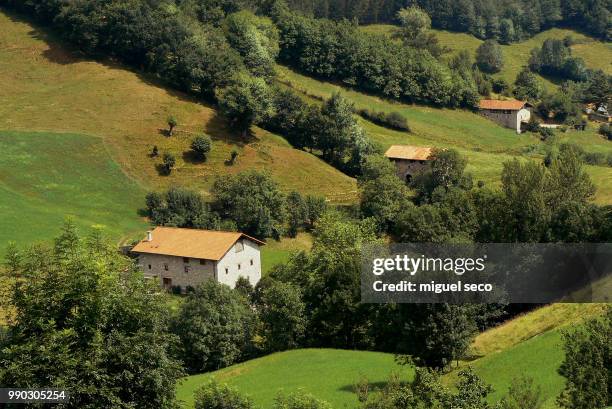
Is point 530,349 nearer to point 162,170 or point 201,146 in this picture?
point 162,170

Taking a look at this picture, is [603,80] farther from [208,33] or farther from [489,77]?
[208,33]

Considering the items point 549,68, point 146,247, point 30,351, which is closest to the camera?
point 30,351

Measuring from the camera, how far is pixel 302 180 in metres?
103

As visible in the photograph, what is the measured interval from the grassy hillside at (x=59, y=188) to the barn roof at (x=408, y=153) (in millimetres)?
36593

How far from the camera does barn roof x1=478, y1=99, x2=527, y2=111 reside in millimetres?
151375

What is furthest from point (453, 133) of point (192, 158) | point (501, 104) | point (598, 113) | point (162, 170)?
point (162, 170)

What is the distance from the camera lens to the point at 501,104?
153m

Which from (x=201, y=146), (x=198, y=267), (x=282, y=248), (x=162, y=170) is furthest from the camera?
(x=201, y=146)

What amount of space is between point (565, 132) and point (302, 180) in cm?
7282

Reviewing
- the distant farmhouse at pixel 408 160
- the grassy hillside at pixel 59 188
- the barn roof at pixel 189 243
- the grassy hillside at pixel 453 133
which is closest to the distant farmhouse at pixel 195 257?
the barn roof at pixel 189 243

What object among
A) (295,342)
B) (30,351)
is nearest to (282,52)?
(295,342)

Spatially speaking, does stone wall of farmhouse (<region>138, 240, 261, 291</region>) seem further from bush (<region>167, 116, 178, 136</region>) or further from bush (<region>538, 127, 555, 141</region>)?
bush (<region>538, 127, 555, 141</region>)

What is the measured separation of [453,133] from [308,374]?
9836 cm

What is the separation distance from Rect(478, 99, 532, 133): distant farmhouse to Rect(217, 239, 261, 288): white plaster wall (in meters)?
87.1
